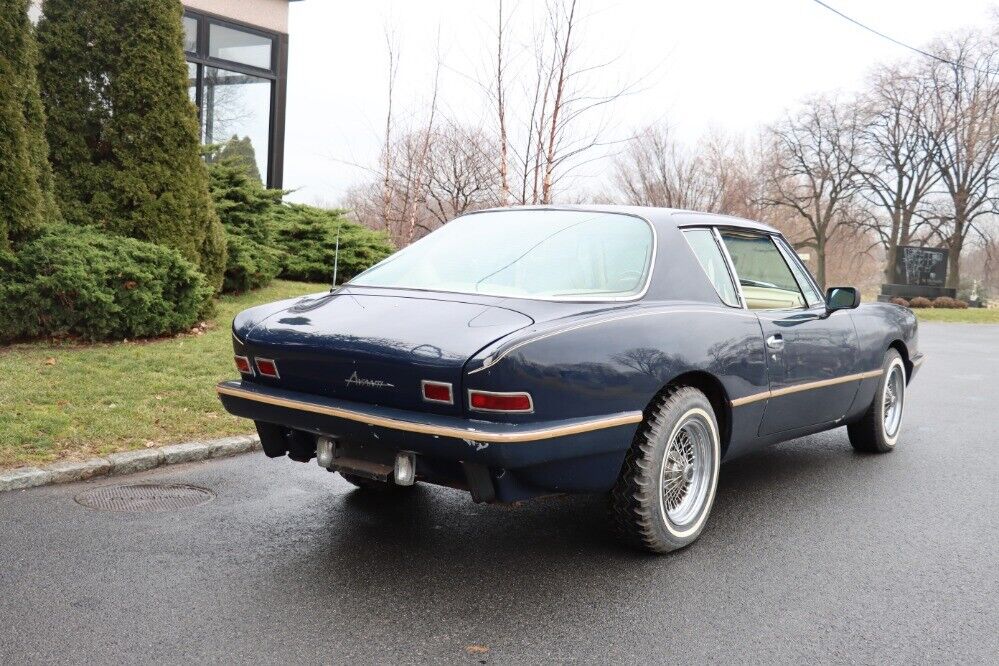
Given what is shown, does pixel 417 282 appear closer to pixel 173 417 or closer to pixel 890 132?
pixel 173 417

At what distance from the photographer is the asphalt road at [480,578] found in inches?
124

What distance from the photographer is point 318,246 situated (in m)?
14.9

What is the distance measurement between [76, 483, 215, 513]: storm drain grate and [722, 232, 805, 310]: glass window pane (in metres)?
3.05

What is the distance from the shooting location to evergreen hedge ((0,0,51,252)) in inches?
316

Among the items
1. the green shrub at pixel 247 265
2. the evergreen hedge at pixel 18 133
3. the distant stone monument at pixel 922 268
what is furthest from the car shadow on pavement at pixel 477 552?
the distant stone monument at pixel 922 268

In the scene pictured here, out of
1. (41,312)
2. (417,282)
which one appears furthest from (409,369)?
(41,312)

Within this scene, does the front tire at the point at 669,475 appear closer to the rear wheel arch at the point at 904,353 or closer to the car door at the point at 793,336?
the car door at the point at 793,336

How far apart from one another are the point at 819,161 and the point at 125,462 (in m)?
51.6

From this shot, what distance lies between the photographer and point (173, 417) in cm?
646

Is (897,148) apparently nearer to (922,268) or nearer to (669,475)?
(922,268)

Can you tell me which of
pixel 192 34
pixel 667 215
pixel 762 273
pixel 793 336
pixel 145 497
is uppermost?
pixel 192 34

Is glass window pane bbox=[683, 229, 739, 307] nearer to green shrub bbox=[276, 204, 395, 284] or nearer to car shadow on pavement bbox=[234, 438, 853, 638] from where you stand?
car shadow on pavement bbox=[234, 438, 853, 638]

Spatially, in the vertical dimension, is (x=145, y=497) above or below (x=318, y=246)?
below

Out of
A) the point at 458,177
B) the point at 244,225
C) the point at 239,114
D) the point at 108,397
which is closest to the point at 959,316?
the point at 458,177
